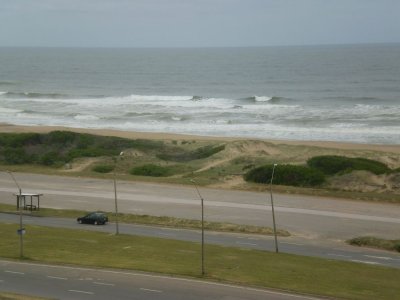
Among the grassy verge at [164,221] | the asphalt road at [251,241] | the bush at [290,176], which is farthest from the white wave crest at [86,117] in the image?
the asphalt road at [251,241]

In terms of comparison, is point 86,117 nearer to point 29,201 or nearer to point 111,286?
point 29,201

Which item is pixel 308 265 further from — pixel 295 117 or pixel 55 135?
pixel 295 117

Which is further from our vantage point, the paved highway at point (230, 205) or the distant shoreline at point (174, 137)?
the distant shoreline at point (174, 137)

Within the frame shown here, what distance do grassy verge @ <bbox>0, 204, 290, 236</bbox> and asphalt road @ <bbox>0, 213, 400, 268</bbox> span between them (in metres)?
0.94

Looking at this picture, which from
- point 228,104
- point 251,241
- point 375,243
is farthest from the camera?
point 228,104

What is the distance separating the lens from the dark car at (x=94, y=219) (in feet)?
148

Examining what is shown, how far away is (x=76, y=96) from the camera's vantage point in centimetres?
13962

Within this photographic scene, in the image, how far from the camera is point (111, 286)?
96.8 feet

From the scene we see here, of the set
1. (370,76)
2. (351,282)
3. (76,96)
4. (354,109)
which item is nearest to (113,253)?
(351,282)

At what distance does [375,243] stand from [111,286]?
17.5 metres

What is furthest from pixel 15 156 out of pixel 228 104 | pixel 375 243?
pixel 228 104

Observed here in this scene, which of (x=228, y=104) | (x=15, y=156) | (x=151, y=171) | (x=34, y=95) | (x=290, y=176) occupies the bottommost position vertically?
(x=290, y=176)

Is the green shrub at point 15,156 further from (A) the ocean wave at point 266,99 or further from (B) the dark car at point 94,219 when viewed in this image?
(A) the ocean wave at point 266,99

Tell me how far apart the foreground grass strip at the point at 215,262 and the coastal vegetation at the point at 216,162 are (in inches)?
750
